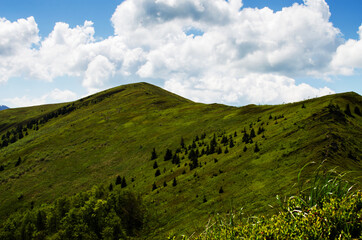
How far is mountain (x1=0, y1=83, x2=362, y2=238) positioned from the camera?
3653 cm

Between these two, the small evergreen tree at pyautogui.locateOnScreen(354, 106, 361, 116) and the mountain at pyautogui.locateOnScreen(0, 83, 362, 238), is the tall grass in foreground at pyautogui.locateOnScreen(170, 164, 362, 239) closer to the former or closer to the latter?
the mountain at pyautogui.locateOnScreen(0, 83, 362, 238)

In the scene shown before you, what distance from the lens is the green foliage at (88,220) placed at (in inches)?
1807

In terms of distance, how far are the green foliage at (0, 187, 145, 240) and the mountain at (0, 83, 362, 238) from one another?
5.23 m

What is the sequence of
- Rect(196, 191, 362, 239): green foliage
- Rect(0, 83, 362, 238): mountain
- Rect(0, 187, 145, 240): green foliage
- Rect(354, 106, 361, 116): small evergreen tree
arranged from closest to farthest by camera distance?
Rect(196, 191, 362, 239): green foliage, Rect(0, 83, 362, 238): mountain, Rect(0, 187, 145, 240): green foliage, Rect(354, 106, 361, 116): small evergreen tree

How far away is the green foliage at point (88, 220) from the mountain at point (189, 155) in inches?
206

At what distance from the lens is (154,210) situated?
49594 millimetres

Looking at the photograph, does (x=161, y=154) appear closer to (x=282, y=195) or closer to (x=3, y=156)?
(x=282, y=195)

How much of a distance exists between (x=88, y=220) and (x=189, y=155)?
36.3m

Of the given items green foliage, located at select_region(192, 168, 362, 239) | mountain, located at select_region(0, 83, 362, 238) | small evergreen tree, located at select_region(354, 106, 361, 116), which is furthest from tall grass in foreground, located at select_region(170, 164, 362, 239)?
small evergreen tree, located at select_region(354, 106, 361, 116)

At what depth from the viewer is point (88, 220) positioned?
48.7m

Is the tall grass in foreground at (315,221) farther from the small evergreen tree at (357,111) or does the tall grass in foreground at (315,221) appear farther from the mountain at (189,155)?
the small evergreen tree at (357,111)

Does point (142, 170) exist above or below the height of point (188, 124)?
below

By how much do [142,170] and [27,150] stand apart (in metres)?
88.3

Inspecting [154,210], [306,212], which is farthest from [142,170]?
[306,212]
